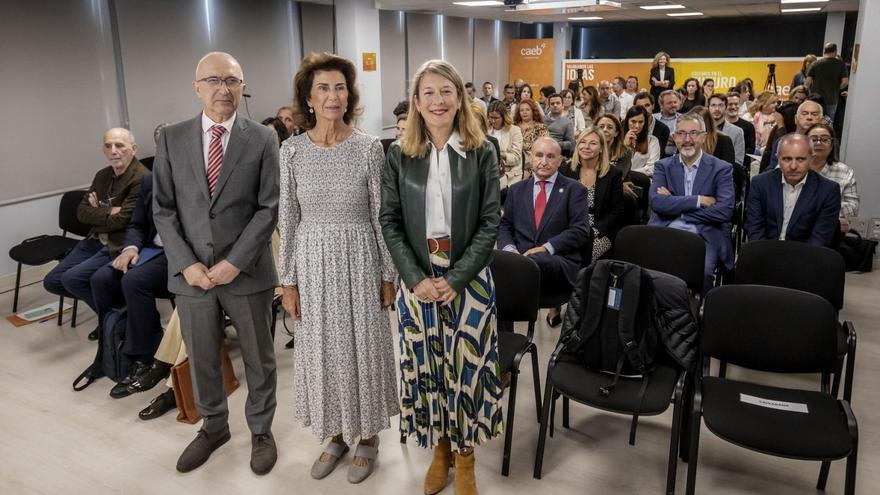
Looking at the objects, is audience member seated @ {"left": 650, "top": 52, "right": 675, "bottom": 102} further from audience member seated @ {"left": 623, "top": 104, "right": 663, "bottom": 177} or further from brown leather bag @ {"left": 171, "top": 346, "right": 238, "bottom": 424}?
brown leather bag @ {"left": 171, "top": 346, "right": 238, "bottom": 424}

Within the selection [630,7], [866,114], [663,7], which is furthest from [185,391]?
[663,7]

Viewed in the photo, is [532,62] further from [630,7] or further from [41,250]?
[41,250]

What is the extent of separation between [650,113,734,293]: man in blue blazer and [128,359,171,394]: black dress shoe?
332 cm

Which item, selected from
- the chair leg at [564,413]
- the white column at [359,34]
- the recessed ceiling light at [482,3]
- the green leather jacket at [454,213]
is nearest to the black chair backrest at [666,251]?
the chair leg at [564,413]

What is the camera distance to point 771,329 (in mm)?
2781

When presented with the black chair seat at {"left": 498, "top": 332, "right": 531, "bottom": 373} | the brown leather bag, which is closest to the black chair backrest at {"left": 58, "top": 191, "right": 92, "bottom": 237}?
the brown leather bag

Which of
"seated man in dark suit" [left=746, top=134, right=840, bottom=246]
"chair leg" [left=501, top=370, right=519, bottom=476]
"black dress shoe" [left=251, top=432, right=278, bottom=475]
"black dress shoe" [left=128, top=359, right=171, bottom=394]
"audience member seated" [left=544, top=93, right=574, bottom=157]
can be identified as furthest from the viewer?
"audience member seated" [left=544, top=93, right=574, bottom=157]

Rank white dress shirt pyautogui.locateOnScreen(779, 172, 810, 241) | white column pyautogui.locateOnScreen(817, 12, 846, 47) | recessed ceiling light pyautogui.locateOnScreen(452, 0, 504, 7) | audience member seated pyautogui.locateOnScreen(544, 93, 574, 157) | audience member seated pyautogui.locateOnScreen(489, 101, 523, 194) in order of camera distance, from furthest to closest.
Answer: white column pyautogui.locateOnScreen(817, 12, 846, 47)
recessed ceiling light pyautogui.locateOnScreen(452, 0, 504, 7)
audience member seated pyautogui.locateOnScreen(544, 93, 574, 157)
audience member seated pyautogui.locateOnScreen(489, 101, 523, 194)
white dress shirt pyautogui.locateOnScreen(779, 172, 810, 241)

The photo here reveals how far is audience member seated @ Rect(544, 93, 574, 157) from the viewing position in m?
7.59

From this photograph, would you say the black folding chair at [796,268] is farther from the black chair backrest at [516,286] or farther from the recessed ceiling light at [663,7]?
the recessed ceiling light at [663,7]

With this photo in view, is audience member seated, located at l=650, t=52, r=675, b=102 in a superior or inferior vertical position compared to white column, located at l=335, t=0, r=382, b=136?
inferior

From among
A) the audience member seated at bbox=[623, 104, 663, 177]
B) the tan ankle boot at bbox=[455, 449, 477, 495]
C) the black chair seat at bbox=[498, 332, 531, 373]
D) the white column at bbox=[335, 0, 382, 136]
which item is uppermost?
the white column at bbox=[335, 0, 382, 136]

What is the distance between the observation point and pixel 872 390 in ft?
11.9

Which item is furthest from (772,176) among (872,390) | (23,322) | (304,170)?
(23,322)
